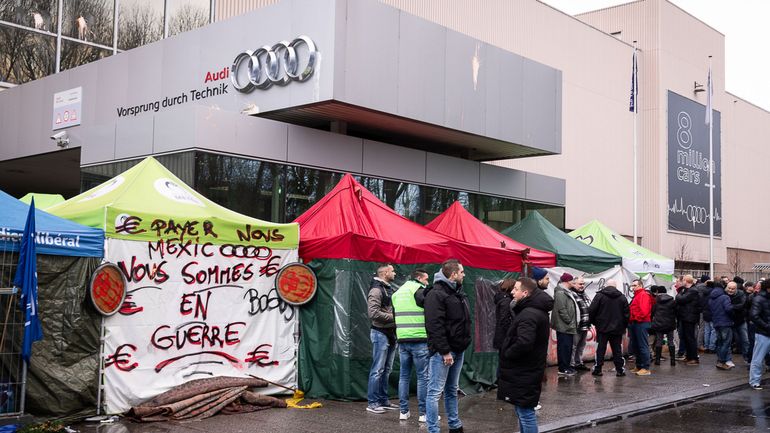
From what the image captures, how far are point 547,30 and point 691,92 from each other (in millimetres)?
13161

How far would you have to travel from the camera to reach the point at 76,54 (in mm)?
24766

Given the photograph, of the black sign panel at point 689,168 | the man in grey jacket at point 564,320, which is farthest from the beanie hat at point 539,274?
the black sign panel at point 689,168

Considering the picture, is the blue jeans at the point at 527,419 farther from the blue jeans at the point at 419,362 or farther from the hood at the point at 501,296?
the hood at the point at 501,296

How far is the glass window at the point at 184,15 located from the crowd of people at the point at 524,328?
631 inches

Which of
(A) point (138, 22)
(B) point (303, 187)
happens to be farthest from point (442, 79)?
(A) point (138, 22)

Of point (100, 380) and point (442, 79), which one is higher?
point (442, 79)

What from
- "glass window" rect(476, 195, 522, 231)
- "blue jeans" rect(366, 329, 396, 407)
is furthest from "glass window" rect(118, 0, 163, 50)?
→ "blue jeans" rect(366, 329, 396, 407)

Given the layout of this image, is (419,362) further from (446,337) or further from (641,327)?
(641,327)

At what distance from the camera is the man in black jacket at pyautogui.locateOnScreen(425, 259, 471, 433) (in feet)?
28.4

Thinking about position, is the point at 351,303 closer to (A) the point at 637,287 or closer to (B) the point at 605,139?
(A) the point at 637,287

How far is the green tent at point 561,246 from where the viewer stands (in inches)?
648

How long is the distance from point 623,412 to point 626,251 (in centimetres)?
899

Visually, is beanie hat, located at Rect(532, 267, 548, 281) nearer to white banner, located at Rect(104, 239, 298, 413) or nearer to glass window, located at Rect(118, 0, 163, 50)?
white banner, located at Rect(104, 239, 298, 413)

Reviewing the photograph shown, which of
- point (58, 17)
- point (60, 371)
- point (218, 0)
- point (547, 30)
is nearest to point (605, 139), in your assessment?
point (547, 30)
